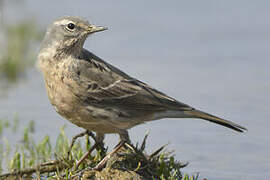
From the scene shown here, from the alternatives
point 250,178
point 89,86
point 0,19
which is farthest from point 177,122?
point 0,19

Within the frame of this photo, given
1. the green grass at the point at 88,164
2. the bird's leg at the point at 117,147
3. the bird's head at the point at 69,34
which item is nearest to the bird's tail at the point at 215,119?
the green grass at the point at 88,164

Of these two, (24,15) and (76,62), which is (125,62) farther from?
(76,62)

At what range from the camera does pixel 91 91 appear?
869cm

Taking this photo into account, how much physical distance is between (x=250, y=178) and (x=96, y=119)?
271 centimetres

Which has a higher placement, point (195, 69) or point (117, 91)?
point (195, 69)

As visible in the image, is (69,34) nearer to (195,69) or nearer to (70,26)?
(70,26)

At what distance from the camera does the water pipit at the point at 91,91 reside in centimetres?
852

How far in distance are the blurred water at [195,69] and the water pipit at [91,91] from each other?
5.21ft

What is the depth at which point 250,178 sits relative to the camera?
9.83 metres

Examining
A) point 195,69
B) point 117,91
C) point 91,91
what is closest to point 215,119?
point 117,91

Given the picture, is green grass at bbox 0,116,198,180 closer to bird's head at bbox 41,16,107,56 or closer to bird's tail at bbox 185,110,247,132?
bird's tail at bbox 185,110,247,132

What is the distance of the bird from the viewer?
8523 millimetres

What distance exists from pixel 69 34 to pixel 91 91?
32.6 inches

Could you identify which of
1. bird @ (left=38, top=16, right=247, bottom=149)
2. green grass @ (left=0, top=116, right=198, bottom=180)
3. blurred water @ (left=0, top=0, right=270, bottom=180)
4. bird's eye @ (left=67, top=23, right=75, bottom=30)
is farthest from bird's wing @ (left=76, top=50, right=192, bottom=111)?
blurred water @ (left=0, top=0, right=270, bottom=180)
